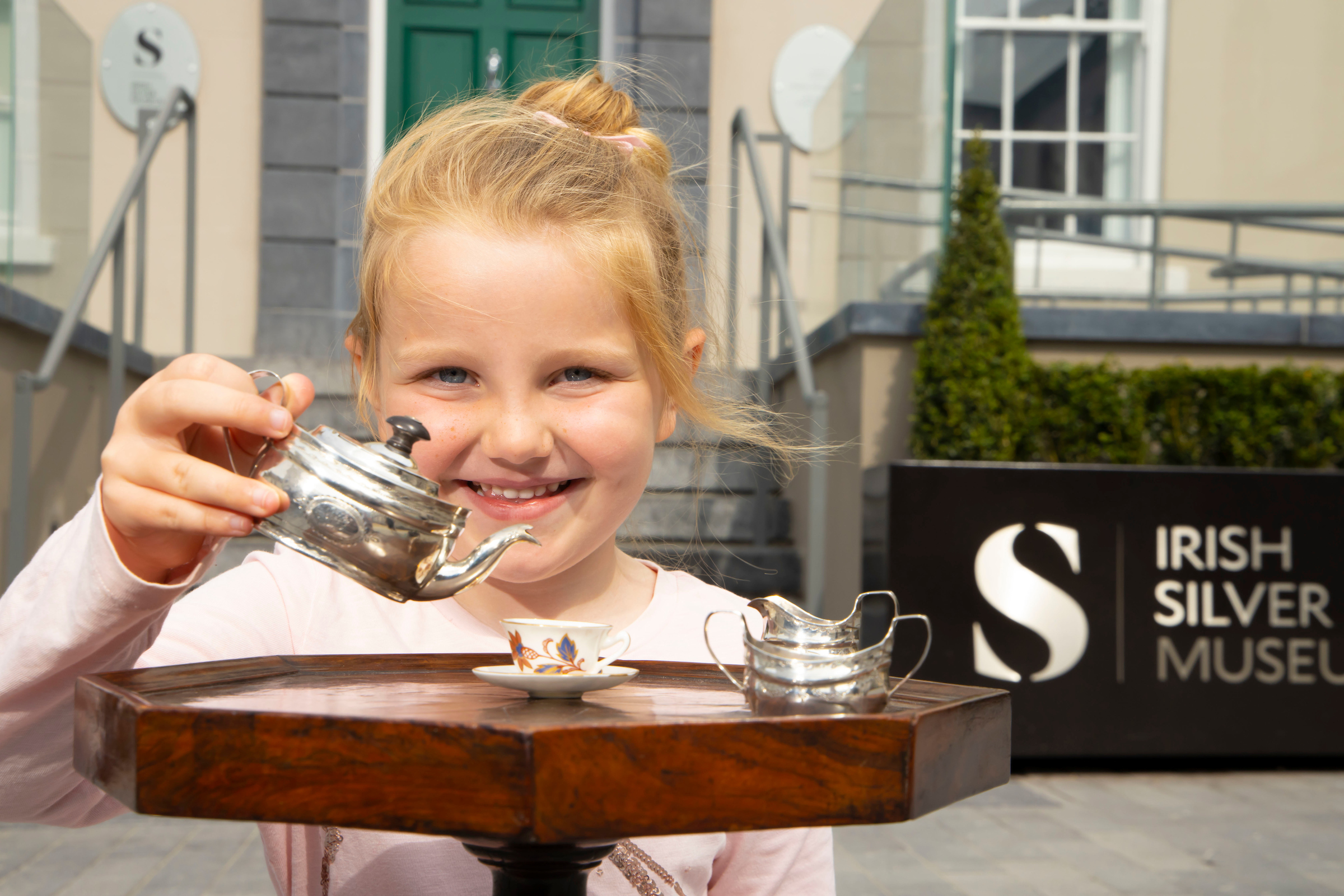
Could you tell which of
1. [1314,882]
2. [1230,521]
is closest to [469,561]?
[1314,882]

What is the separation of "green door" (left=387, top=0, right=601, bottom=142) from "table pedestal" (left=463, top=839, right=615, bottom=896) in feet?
22.8

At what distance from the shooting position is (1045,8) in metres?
6.42

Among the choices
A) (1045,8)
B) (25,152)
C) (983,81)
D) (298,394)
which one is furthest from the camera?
(1045,8)

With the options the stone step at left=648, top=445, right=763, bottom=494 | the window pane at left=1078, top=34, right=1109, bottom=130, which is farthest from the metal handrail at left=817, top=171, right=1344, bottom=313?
the window pane at left=1078, top=34, right=1109, bottom=130

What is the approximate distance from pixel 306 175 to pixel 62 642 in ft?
21.3

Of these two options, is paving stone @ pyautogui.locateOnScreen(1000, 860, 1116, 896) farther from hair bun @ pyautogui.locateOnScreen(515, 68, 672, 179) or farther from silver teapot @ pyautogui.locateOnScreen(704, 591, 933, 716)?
silver teapot @ pyautogui.locateOnScreen(704, 591, 933, 716)

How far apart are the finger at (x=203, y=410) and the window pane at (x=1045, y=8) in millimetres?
6132

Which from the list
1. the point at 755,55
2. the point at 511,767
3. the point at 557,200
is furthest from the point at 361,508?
the point at 755,55

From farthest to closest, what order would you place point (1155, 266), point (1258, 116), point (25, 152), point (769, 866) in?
point (1258, 116) → point (1155, 266) → point (25, 152) → point (769, 866)

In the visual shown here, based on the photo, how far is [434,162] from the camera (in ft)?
4.81

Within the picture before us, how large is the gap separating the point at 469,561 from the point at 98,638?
0.29 meters

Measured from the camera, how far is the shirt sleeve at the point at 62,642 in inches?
36.2

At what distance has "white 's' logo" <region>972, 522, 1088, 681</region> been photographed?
4.36 metres

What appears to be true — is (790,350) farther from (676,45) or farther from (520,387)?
(520,387)
